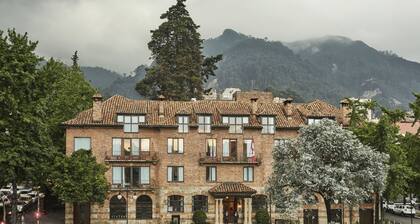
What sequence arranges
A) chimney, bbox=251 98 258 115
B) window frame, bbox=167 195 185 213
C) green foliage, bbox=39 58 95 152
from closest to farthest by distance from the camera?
green foliage, bbox=39 58 95 152 → window frame, bbox=167 195 185 213 → chimney, bbox=251 98 258 115

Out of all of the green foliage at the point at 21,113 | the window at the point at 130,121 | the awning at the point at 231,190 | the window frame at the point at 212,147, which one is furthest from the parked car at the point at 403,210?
the green foliage at the point at 21,113

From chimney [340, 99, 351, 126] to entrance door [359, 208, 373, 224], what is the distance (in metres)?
10.1

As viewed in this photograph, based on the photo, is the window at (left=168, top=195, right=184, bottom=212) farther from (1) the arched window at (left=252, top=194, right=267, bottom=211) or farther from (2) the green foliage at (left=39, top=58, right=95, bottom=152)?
(2) the green foliage at (left=39, top=58, right=95, bottom=152)

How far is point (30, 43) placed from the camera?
165 ft

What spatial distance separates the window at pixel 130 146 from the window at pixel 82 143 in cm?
274

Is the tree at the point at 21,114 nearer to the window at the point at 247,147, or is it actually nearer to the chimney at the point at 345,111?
the window at the point at 247,147

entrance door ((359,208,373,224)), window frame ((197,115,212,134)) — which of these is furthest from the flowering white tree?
entrance door ((359,208,373,224))

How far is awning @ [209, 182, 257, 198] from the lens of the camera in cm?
5892

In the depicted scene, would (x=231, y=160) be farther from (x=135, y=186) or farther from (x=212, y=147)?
(x=135, y=186)

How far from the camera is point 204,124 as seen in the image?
61188 millimetres

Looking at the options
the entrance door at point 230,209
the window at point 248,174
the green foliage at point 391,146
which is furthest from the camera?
the window at point 248,174

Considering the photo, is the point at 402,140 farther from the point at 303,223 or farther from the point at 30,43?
the point at 30,43

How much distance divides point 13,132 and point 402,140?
131 feet

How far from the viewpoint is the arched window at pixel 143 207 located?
58969 mm
